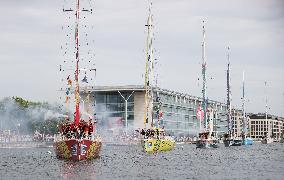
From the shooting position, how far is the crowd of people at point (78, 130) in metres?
89.8

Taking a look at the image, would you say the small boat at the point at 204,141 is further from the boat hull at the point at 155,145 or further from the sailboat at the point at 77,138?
the sailboat at the point at 77,138

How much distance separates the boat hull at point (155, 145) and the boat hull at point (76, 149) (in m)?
34.9

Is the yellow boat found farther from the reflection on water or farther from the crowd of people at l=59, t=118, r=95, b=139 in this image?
the reflection on water

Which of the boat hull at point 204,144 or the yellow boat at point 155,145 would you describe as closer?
the yellow boat at point 155,145

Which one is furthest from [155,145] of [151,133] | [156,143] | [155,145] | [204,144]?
[204,144]

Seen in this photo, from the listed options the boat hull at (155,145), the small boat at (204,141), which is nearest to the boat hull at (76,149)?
the boat hull at (155,145)

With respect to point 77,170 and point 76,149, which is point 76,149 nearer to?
point 76,149

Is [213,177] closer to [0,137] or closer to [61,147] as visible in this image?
[61,147]

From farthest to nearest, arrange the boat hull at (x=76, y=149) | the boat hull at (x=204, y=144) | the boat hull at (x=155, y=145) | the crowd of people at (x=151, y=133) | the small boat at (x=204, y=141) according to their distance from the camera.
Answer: the boat hull at (x=204, y=144), the small boat at (x=204, y=141), the crowd of people at (x=151, y=133), the boat hull at (x=155, y=145), the boat hull at (x=76, y=149)

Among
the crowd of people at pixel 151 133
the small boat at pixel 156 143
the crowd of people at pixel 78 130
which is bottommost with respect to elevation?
the small boat at pixel 156 143

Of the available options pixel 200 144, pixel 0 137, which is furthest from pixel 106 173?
pixel 0 137

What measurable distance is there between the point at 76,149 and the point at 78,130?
114 inches

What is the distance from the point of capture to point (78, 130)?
294 ft

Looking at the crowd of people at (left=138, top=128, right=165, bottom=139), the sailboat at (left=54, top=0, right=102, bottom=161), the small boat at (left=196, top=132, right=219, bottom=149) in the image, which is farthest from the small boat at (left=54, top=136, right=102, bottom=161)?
the small boat at (left=196, top=132, right=219, bottom=149)
